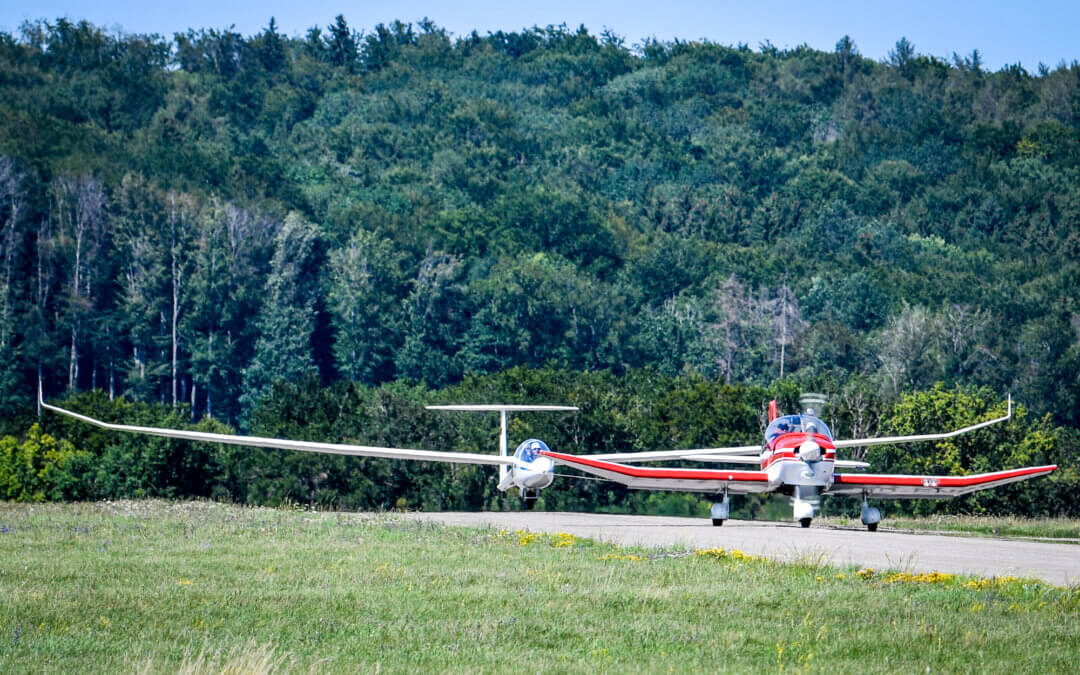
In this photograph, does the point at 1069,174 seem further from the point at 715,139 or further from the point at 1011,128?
the point at 715,139

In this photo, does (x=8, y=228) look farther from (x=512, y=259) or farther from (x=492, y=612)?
(x=492, y=612)

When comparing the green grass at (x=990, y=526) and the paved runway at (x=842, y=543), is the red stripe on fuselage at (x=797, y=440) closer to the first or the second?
the paved runway at (x=842, y=543)

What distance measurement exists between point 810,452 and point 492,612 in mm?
14315

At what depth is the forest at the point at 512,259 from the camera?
54656mm

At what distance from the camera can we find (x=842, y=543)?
97.8 feet

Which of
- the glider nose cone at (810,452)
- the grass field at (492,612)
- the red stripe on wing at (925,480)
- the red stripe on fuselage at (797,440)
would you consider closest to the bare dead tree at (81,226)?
the red stripe on fuselage at (797,440)

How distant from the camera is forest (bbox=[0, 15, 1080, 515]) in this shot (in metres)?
54.7

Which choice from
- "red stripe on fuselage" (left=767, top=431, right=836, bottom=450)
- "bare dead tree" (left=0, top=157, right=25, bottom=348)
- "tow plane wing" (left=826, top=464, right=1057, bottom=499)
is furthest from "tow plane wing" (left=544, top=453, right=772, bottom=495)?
"bare dead tree" (left=0, top=157, right=25, bottom=348)

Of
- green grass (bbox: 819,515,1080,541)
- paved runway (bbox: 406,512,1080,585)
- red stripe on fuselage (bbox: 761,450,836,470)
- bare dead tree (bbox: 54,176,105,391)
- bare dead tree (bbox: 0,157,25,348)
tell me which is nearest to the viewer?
paved runway (bbox: 406,512,1080,585)

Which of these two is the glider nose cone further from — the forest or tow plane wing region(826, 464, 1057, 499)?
the forest

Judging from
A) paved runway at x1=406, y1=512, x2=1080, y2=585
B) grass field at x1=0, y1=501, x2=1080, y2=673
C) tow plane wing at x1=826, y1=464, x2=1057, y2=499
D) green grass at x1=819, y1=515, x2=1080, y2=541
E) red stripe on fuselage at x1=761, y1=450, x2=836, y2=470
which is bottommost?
green grass at x1=819, y1=515, x2=1080, y2=541

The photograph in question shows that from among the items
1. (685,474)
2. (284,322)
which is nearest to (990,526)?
(685,474)

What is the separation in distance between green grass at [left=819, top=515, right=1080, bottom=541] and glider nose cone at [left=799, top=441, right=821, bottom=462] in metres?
6.47

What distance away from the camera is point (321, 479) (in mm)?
48625
